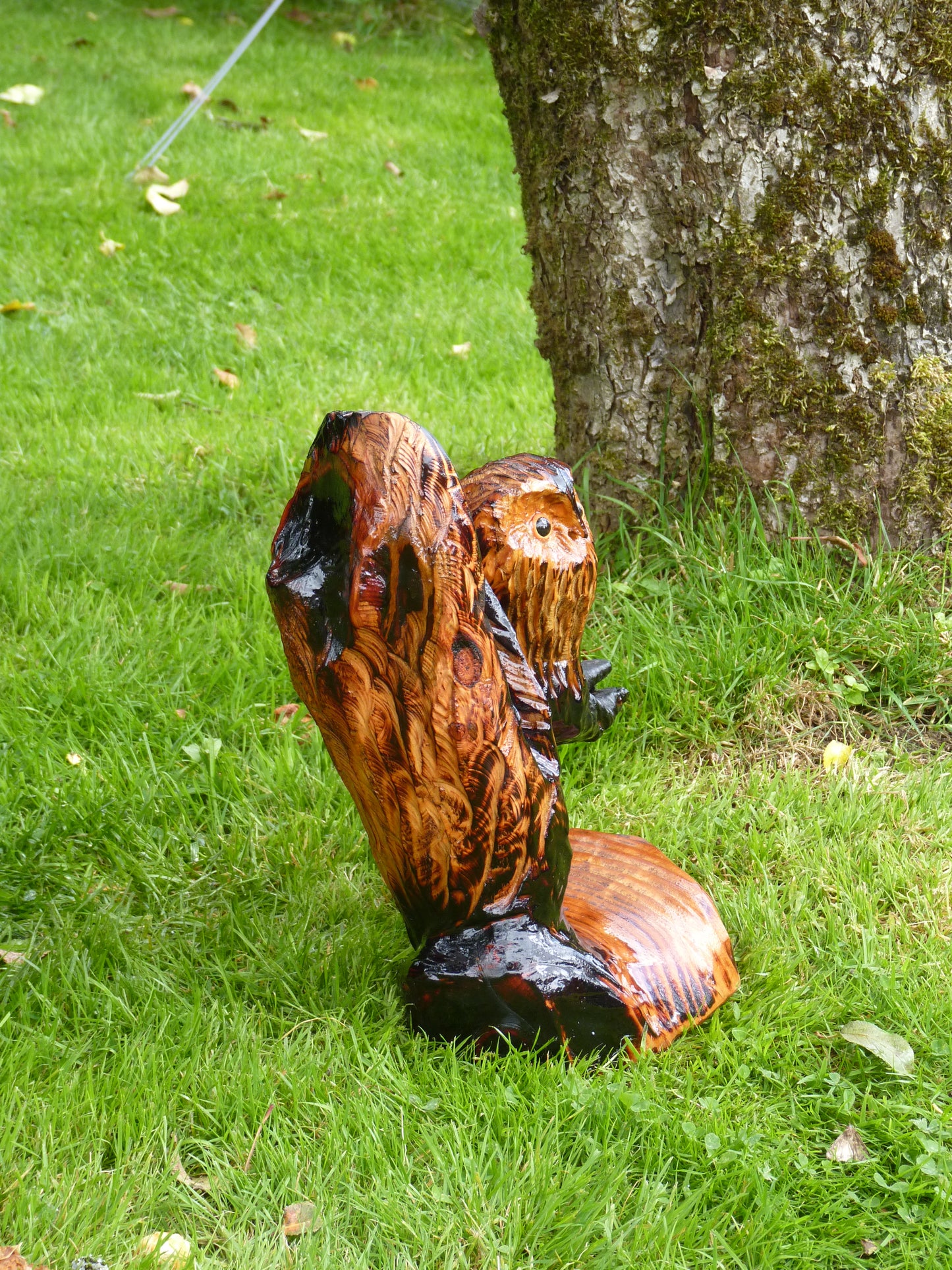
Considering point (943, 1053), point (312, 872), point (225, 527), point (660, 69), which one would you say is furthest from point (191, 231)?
point (943, 1053)

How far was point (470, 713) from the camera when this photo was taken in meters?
1.70

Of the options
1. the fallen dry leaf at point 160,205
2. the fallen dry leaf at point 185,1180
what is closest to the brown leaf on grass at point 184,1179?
the fallen dry leaf at point 185,1180

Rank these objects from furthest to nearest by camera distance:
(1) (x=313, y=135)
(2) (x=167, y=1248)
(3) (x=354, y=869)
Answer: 1. (1) (x=313, y=135)
2. (3) (x=354, y=869)
3. (2) (x=167, y=1248)

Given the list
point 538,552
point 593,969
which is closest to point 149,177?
point 538,552

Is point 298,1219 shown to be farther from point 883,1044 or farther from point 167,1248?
point 883,1044

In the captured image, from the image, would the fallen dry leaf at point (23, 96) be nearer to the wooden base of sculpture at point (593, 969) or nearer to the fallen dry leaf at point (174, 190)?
the fallen dry leaf at point (174, 190)

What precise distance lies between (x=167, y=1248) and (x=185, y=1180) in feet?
0.41

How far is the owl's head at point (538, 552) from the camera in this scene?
1832 mm

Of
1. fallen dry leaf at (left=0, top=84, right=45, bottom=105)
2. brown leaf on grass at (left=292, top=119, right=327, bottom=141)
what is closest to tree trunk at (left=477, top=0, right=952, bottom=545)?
brown leaf on grass at (left=292, top=119, right=327, bottom=141)

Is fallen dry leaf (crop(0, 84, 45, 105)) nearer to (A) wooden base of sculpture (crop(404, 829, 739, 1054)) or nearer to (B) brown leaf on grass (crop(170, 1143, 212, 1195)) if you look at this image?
(A) wooden base of sculpture (crop(404, 829, 739, 1054))

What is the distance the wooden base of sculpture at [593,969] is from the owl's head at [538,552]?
1.38 ft

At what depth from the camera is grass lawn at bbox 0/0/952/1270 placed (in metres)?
1.86

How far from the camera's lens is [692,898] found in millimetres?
2242

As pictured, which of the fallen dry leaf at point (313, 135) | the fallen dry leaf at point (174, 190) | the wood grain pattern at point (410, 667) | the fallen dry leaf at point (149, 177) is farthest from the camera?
the fallen dry leaf at point (313, 135)
